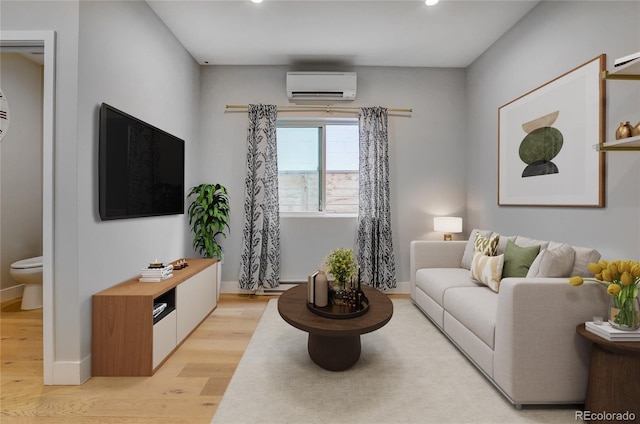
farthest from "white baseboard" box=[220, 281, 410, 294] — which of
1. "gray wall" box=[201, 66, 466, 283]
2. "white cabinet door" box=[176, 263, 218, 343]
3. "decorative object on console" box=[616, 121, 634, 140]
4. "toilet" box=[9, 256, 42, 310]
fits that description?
"decorative object on console" box=[616, 121, 634, 140]

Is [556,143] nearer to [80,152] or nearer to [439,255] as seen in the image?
[439,255]

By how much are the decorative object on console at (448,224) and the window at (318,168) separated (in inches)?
42.8

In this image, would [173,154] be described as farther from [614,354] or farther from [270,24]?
[614,354]

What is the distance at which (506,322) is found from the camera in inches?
70.1

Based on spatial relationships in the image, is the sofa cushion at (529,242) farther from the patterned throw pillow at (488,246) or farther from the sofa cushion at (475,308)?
the sofa cushion at (475,308)

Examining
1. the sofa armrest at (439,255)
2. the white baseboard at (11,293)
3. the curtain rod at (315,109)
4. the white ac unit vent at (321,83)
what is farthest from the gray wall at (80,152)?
the sofa armrest at (439,255)

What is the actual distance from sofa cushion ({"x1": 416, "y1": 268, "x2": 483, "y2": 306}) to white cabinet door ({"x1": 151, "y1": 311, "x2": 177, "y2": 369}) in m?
2.29

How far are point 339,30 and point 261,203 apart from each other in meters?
2.20

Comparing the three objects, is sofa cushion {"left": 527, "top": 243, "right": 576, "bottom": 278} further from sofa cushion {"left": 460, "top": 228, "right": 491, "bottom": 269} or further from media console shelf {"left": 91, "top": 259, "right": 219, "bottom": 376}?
media console shelf {"left": 91, "top": 259, "right": 219, "bottom": 376}

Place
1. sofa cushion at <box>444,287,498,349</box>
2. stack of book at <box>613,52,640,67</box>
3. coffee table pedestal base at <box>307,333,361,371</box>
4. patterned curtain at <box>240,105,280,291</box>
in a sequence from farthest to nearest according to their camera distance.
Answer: patterned curtain at <box>240,105,280,291</box> → coffee table pedestal base at <box>307,333,361,371</box> → sofa cushion at <box>444,287,498,349</box> → stack of book at <box>613,52,640,67</box>

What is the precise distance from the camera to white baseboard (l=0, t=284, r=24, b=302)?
3.48m

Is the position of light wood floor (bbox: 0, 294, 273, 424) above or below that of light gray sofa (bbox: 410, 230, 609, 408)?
below

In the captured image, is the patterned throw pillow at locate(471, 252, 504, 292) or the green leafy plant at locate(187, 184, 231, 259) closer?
the patterned throw pillow at locate(471, 252, 504, 292)

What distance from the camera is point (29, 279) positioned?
10.4ft
